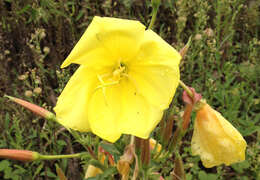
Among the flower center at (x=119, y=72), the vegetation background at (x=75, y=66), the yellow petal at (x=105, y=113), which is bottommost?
the vegetation background at (x=75, y=66)

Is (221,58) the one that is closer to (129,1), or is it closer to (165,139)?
(129,1)

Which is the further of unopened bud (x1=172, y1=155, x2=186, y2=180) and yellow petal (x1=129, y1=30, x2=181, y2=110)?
unopened bud (x1=172, y1=155, x2=186, y2=180)

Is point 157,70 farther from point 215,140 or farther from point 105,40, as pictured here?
point 215,140

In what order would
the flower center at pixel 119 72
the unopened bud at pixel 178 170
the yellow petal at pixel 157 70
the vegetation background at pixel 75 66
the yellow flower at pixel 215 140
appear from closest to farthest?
the yellow petal at pixel 157 70 < the flower center at pixel 119 72 < the yellow flower at pixel 215 140 < the unopened bud at pixel 178 170 < the vegetation background at pixel 75 66

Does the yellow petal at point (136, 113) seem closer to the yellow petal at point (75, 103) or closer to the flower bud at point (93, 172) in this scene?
the yellow petal at point (75, 103)

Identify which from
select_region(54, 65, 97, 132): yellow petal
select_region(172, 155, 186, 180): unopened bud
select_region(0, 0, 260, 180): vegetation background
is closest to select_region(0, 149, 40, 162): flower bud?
select_region(54, 65, 97, 132): yellow petal

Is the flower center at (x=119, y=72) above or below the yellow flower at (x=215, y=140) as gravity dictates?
above

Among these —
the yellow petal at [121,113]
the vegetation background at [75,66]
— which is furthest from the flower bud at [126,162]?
the vegetation background at [75,66]

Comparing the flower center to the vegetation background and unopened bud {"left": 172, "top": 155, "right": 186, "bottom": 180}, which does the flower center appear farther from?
the vegetation background
